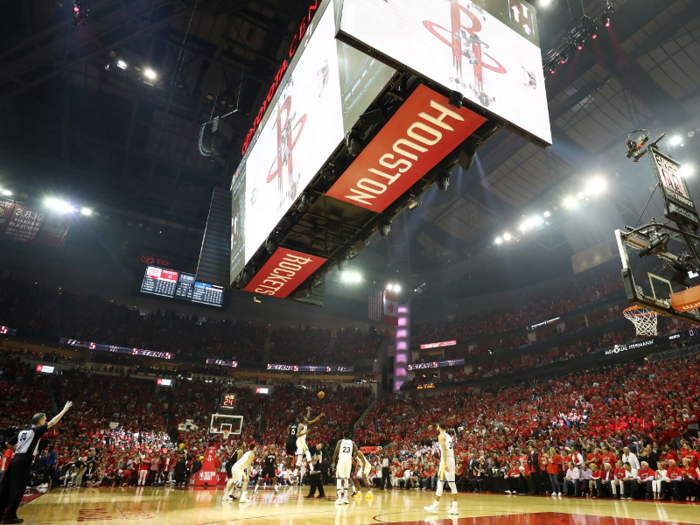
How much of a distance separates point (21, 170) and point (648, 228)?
30182mm

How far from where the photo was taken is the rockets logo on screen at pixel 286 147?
6.93 meters

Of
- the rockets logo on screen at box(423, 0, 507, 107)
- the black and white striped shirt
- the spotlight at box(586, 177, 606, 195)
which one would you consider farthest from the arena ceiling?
the black and white striped shirt

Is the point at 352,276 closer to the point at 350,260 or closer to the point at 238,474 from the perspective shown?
the point at 350,260

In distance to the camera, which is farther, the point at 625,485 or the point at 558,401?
the point at 558,401

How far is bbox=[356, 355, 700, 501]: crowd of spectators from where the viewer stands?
11.1 metres

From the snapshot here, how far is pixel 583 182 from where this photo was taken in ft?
73.0

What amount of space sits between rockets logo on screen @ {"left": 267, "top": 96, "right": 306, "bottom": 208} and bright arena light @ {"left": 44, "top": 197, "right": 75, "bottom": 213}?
24.7 metres

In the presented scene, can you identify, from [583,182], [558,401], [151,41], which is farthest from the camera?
[583,182]

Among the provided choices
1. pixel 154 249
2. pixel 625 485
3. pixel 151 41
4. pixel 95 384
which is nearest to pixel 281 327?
pixel 154 249

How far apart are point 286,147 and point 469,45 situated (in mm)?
3717

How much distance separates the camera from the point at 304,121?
21.9 ft

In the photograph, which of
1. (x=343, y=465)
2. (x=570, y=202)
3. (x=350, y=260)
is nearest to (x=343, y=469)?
(x=343, y=465)

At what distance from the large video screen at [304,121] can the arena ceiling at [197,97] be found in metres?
7.84

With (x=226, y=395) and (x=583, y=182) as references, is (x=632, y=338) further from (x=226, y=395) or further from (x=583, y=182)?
(x=226, y=395)
